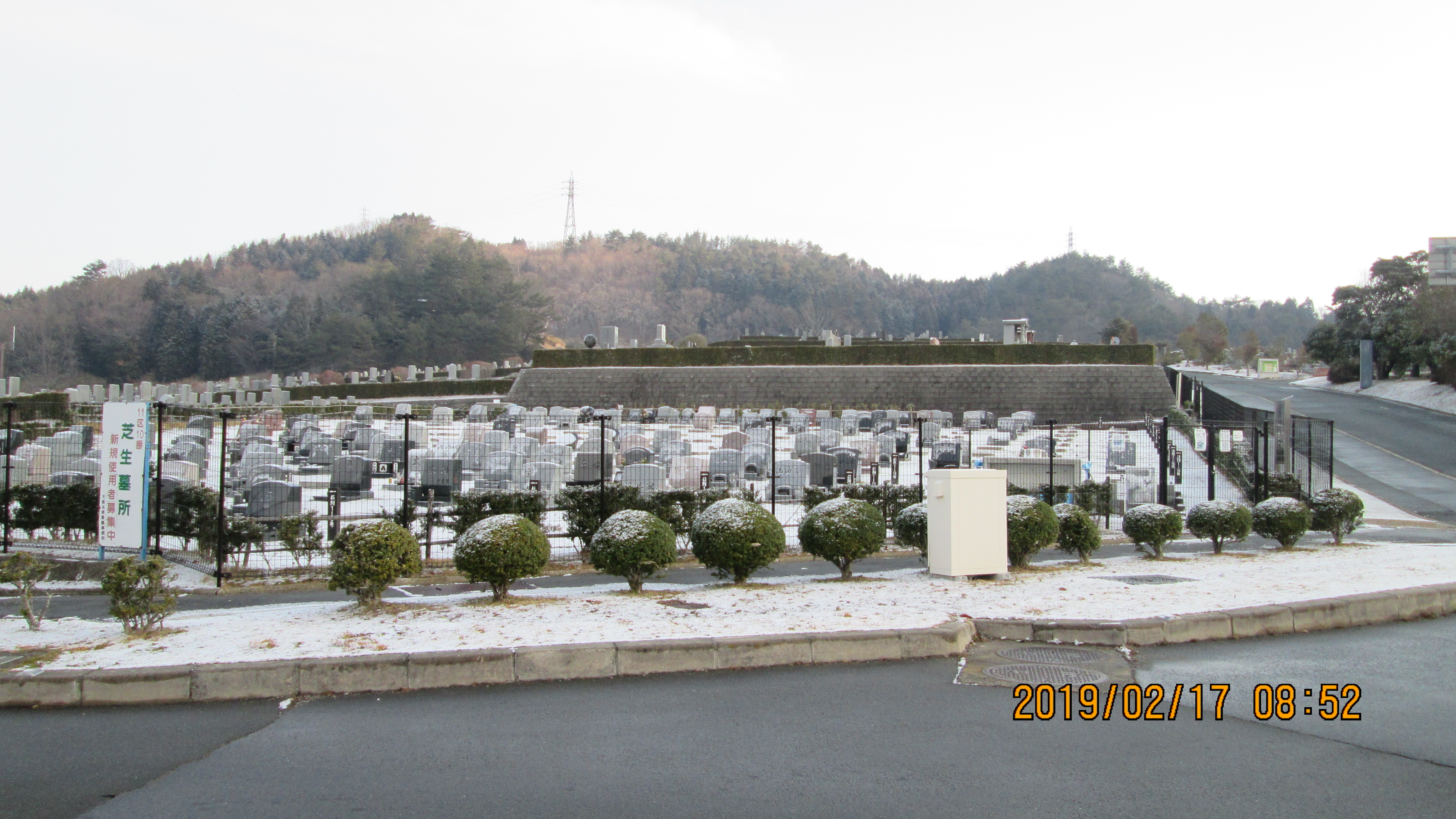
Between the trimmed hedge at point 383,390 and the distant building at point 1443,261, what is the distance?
132 ft

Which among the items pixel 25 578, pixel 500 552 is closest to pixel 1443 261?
pixel 500 552

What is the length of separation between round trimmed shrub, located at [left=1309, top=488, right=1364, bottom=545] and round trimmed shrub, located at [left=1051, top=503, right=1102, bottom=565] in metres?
3.85

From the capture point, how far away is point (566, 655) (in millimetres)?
5715

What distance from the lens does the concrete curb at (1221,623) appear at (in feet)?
20.8

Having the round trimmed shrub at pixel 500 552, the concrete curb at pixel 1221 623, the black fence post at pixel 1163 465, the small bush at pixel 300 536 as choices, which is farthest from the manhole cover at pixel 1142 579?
the small bush at pixel 300 536

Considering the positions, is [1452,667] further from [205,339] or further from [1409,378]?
[205,339]

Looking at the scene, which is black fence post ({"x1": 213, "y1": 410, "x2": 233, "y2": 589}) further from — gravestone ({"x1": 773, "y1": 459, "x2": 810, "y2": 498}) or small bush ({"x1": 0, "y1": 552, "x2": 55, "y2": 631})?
gravestone ({"x1": 773, "y1": 459, "x2": 810, "y2": 498})

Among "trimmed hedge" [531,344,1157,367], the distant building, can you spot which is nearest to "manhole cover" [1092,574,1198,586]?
the distant building

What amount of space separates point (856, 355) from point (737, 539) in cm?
3440

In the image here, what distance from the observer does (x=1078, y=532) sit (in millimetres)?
9906

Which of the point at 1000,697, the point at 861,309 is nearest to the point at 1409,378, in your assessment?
the point at 1000,697

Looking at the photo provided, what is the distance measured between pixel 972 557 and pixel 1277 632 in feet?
8.49

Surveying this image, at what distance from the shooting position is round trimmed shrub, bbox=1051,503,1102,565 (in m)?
9.89
